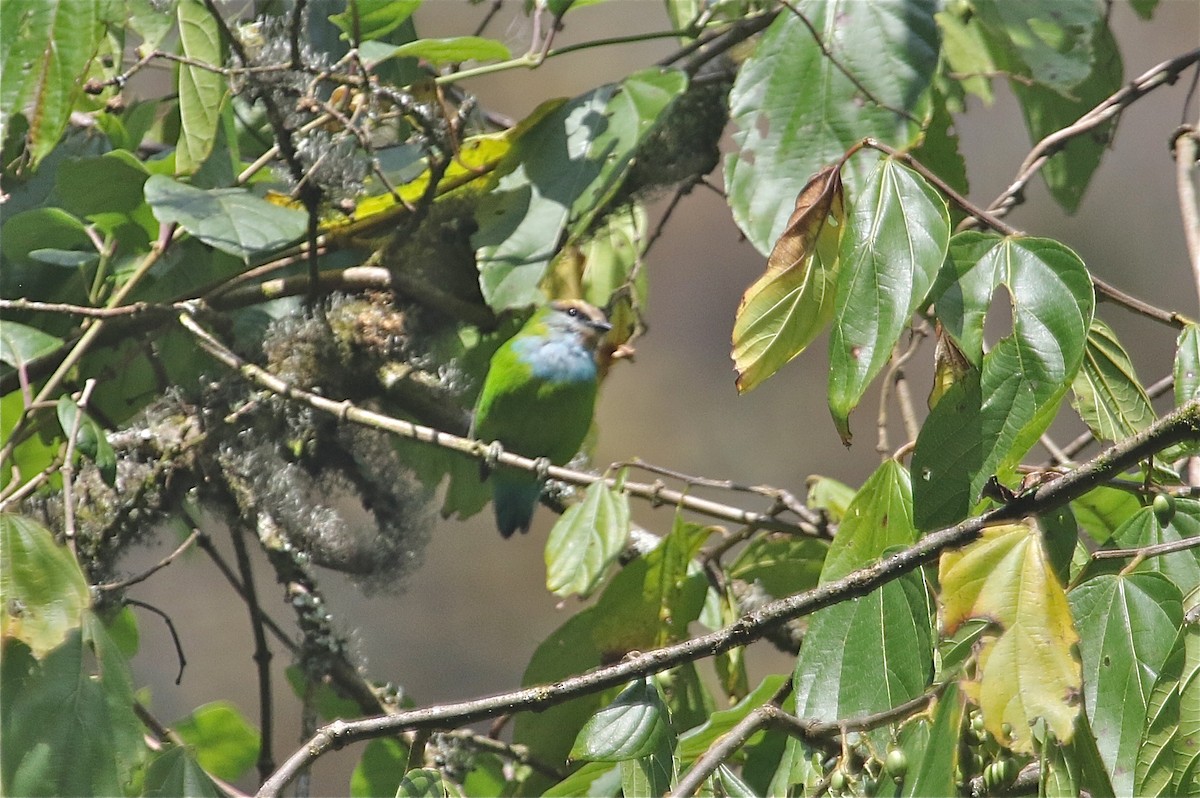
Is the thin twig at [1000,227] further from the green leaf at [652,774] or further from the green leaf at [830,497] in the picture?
the green leaf at [830,497]

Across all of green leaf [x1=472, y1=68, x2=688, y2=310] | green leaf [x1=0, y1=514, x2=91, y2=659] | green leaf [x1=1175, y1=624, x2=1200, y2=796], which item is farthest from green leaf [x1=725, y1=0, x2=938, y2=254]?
green leaf [x1=0, y1=514, x2=91, y2=659]

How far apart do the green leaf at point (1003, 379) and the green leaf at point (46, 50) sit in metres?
0.89

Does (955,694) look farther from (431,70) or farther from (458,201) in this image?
(431,70)

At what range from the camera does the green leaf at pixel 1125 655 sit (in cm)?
97

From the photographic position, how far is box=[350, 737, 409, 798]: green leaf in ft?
5.53

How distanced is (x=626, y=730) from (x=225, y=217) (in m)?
0.97

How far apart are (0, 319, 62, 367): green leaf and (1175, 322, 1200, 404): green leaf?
1.35 meters

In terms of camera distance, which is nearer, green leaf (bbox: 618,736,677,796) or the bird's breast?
green leaf (bbox: 618,736,677,796)

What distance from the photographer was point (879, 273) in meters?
0.94

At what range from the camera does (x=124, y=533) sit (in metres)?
1.79

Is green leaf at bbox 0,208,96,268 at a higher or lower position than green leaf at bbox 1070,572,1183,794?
higher

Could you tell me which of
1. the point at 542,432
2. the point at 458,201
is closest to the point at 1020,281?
the point at 458,201

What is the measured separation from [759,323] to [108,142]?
1316mm

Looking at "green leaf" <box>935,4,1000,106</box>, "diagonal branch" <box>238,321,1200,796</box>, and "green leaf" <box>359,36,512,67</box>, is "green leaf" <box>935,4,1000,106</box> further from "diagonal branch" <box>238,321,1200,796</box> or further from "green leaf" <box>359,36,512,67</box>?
"diagonal branch" <box>238,321,1200,796</box>
